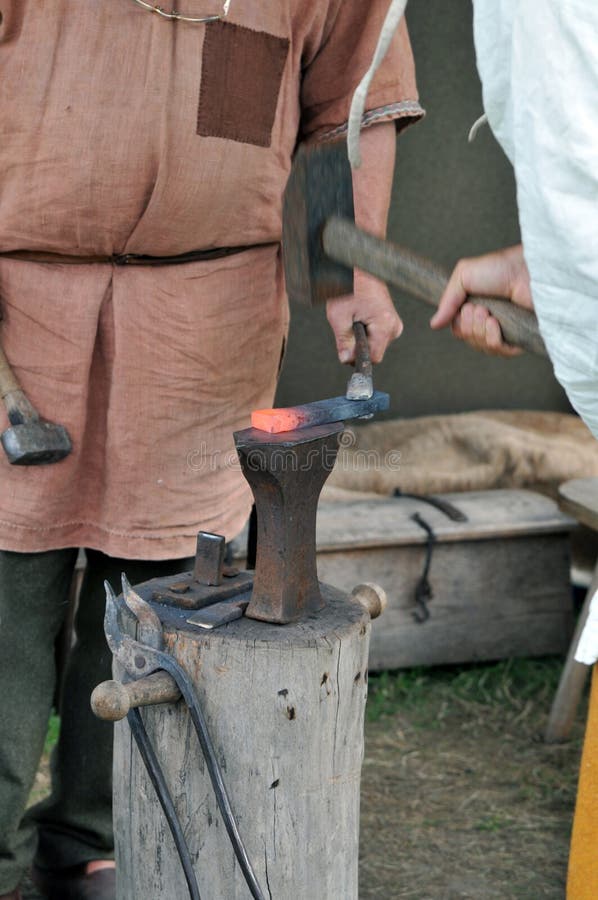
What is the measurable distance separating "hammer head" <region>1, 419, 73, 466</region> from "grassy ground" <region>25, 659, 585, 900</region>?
104cm

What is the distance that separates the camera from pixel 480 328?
5.49ft

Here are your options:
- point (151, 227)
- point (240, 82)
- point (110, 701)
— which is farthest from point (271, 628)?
point (240, 82)

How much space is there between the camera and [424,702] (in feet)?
11.2

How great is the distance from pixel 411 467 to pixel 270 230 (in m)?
1.91

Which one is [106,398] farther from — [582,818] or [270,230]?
[582,818]

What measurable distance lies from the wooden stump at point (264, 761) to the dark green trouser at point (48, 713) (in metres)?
0.33

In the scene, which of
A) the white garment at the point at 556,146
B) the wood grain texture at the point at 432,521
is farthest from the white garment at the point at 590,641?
the wood grain texture at the point at 432,521

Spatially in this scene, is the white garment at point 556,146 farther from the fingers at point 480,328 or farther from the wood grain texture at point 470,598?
the wood grain texture at point 470,598

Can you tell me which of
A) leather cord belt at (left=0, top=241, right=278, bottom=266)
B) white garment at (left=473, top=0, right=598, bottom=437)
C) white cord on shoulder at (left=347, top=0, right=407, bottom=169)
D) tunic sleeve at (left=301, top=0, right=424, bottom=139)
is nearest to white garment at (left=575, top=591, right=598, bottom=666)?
white garment at (left=473, top=0, right=598, bottom=437)

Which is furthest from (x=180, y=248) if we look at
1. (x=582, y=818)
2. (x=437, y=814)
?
(x=437, y=814)

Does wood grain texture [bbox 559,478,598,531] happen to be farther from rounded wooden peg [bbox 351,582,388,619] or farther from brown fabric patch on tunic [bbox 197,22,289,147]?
brown fabric patch on tunic [bbox 197,22,289,147]

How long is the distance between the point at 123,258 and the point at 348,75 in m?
0.59

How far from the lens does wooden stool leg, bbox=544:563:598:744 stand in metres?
3.06

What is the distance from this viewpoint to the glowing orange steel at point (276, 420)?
5.70 ft
